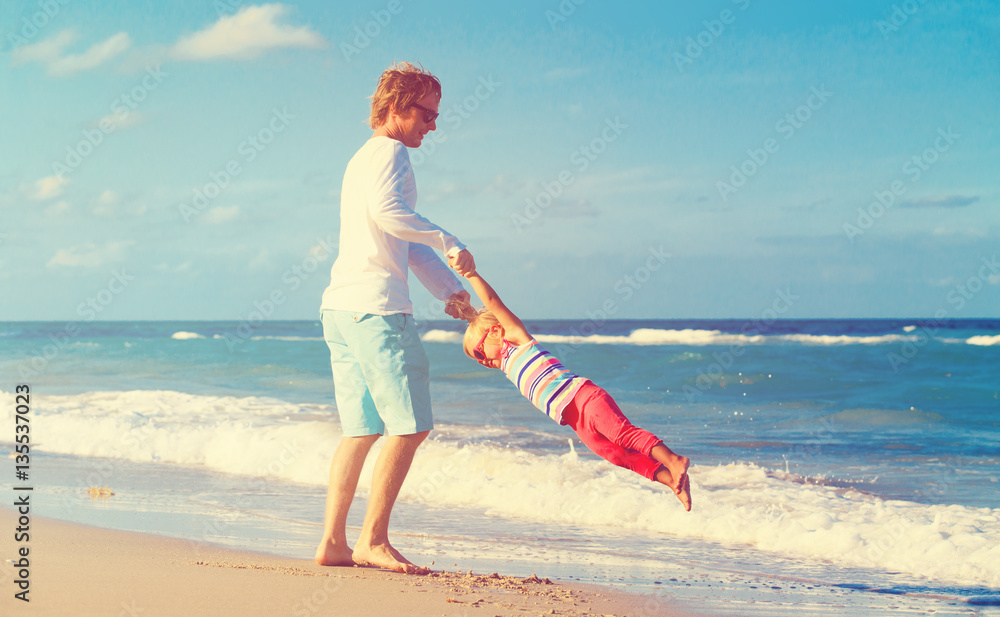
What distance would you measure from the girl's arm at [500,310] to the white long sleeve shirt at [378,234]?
172 millimetres

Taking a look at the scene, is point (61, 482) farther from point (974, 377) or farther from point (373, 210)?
point (974, 377)

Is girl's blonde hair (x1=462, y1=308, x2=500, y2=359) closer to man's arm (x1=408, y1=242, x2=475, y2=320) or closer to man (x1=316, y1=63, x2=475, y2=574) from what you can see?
man's arm (x1=408, y1=242, x2=475, y2=320)

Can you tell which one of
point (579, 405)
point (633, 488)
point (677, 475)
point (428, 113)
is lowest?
point (677, 475)

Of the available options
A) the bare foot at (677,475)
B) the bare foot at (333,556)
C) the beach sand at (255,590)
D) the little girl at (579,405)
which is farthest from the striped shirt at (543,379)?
the bare foot at (333,556)

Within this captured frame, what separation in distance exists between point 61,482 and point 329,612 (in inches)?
169

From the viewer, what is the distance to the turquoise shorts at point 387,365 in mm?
3107

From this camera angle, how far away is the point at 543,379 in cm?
335

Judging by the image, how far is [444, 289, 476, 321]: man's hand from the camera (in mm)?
3511

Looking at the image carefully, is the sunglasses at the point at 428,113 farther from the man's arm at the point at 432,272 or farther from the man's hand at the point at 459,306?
the man's hand at the point at 459,306

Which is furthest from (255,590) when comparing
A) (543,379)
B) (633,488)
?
(633,488)

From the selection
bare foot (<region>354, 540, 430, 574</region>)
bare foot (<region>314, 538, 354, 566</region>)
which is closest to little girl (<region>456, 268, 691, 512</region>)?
bare foot (<region>354, 540, 430, 574</region>)

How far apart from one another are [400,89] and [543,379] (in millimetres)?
1295

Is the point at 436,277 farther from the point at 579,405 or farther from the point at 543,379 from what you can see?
the point at 579,405

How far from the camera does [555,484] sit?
6059 mm
